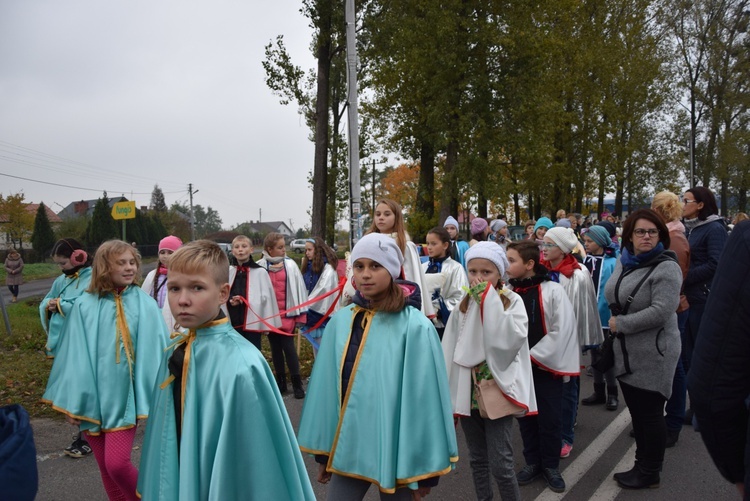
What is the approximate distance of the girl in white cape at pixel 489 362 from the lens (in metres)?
3.55

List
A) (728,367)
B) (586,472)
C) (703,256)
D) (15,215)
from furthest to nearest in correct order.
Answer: (15,215), (703,256), (586,472), (728,367)

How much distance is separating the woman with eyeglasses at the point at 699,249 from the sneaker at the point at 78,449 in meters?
5.91

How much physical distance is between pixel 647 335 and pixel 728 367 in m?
2.66

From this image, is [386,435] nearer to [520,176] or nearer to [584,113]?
[520,176]

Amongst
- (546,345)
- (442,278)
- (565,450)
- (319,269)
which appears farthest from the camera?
(319,269)

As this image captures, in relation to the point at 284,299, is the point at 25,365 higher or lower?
lower

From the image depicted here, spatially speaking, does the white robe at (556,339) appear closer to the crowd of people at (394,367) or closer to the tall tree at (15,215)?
the crowd of people at (394,367)

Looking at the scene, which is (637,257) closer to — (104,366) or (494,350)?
(494,350)

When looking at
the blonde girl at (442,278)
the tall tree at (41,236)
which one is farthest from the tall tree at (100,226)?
the blonde girl at (442,278)

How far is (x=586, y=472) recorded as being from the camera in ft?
15.4

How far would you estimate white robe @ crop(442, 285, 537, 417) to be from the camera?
3.56 m

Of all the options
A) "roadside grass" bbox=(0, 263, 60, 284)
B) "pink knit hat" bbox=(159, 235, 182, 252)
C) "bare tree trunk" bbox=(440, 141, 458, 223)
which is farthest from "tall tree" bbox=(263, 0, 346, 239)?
"roadside grass" bbox=(0, 263, 60, 284)

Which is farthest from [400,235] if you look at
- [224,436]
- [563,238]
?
[224,436]

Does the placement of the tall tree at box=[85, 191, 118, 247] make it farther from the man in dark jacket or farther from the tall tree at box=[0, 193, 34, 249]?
the man in dark jacket
